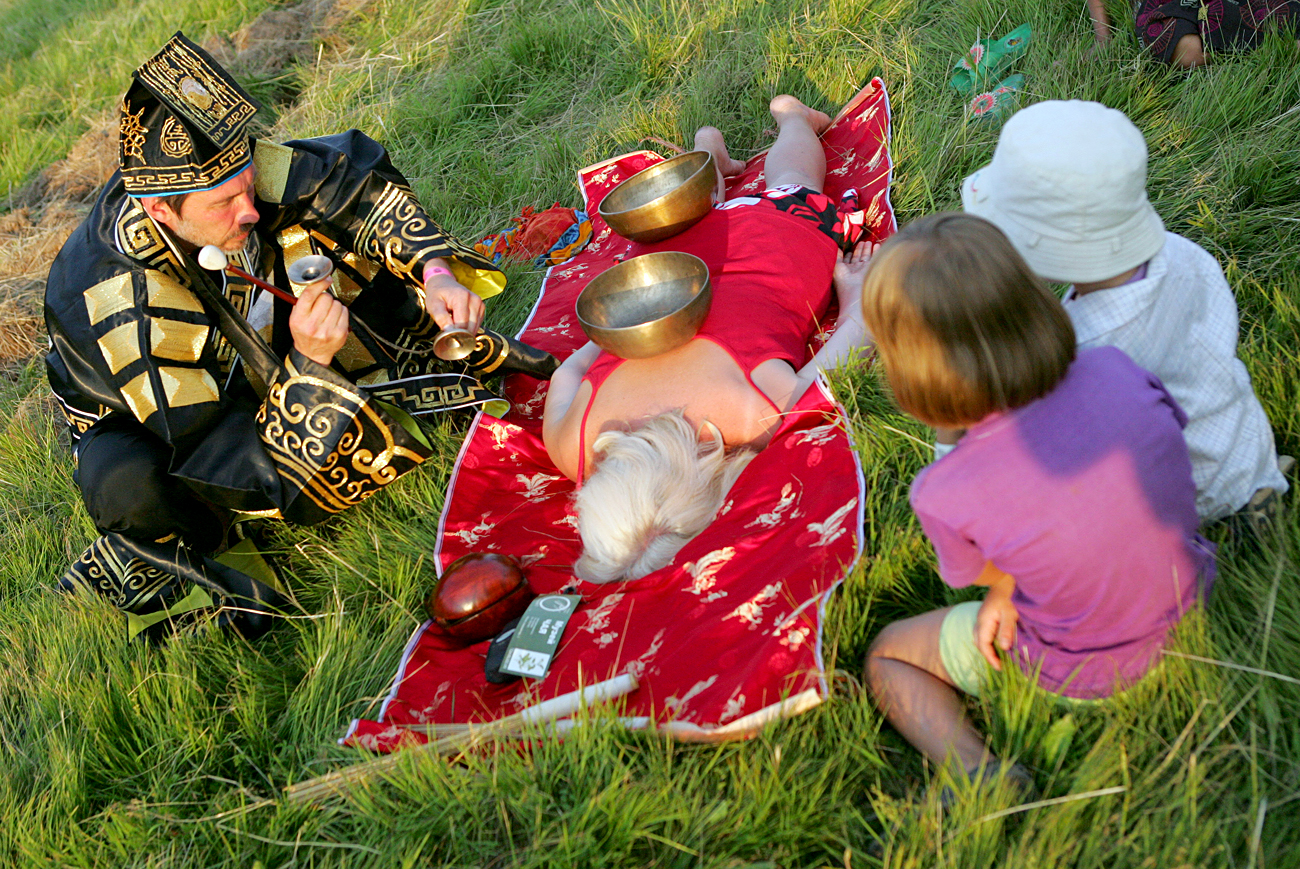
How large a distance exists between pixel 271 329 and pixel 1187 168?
323 cm

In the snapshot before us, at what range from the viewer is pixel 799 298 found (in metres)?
3.27

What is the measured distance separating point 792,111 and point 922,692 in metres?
3.14

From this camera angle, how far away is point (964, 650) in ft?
5.93

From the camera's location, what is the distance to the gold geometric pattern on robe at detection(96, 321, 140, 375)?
284 centimetres

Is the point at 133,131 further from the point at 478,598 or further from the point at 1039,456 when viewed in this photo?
the point at 1039,456

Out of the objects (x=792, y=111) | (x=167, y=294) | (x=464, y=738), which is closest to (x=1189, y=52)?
(x=792, y=111)

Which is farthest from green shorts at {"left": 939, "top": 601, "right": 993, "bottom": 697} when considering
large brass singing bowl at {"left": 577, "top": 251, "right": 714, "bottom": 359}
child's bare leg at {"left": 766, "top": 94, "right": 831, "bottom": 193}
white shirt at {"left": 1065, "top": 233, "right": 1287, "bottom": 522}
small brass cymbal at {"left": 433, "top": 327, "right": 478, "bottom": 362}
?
child's bare leg at {"left": 766, "top": 94, "right": 831, "bottom": 193}

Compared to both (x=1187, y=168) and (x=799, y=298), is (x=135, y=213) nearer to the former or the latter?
(x=799, y=298)

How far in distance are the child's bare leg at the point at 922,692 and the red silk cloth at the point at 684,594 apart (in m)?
0.14

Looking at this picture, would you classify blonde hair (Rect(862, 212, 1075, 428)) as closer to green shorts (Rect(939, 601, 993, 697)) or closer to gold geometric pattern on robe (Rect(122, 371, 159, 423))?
green shorts (Rect(939, 601, 993, 697))

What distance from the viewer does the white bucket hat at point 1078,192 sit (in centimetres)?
175

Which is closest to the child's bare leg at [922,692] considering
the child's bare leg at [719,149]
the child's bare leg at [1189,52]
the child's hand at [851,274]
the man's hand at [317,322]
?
the child's hand at [851,274]

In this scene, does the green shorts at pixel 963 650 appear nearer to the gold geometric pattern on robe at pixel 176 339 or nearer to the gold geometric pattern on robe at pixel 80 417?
the gold geometric pattern on robe at pixel 176 339

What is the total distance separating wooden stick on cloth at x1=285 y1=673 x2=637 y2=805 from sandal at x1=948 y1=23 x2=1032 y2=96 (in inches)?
119
